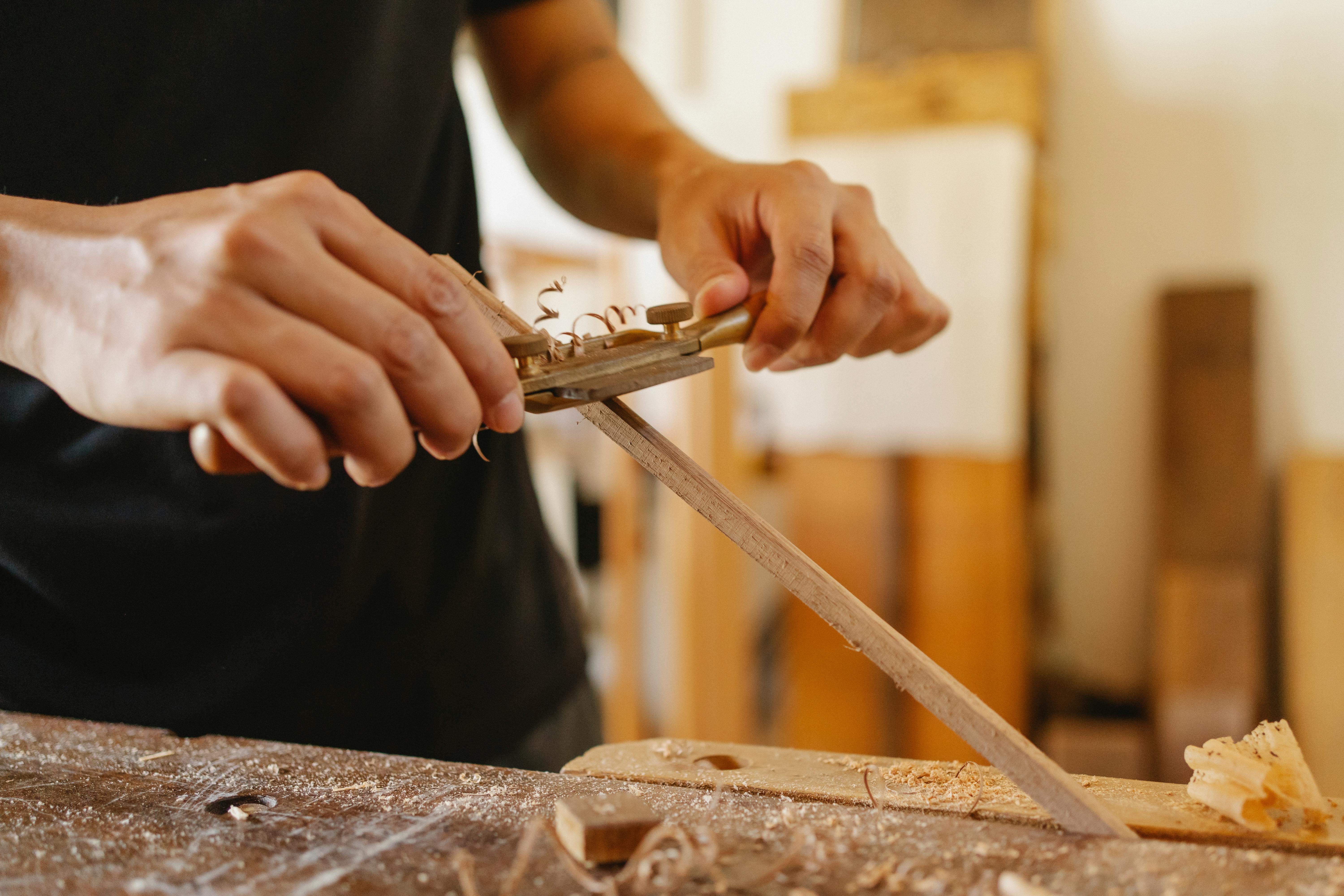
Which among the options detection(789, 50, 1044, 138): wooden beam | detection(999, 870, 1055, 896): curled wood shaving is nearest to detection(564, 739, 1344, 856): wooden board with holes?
detection(999, 870, 1055, 896): curled wood shaving

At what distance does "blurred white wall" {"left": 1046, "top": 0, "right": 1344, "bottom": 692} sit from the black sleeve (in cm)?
187

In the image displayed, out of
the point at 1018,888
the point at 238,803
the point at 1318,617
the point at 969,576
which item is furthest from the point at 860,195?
the point at 1318,617

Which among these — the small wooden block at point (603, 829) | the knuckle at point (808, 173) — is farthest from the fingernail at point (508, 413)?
the knuckle at point (808, 173)

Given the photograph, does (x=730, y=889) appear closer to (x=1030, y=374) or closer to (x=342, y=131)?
(x=342, y=131)

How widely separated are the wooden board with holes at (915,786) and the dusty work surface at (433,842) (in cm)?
2

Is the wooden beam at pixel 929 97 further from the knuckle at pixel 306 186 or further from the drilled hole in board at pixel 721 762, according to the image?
the knuckle at pixel 306 186

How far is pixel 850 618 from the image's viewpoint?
0.70 meters

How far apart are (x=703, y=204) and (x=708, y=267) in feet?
0.33

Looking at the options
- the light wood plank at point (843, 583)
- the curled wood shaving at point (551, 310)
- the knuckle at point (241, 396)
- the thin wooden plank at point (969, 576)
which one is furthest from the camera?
the light wood plank at point (843, 583)

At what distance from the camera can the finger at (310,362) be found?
54cm

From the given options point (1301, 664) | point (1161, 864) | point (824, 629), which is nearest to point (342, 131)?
point (1161, 864)

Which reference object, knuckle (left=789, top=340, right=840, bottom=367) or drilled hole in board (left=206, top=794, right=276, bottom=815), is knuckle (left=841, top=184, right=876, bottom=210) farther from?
drilled hole in board (left=206, top=794, right=276, bottom=815)

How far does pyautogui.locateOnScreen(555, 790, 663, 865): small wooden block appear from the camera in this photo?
1.97 ft

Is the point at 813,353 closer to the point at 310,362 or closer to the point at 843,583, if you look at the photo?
the point at 310,362
